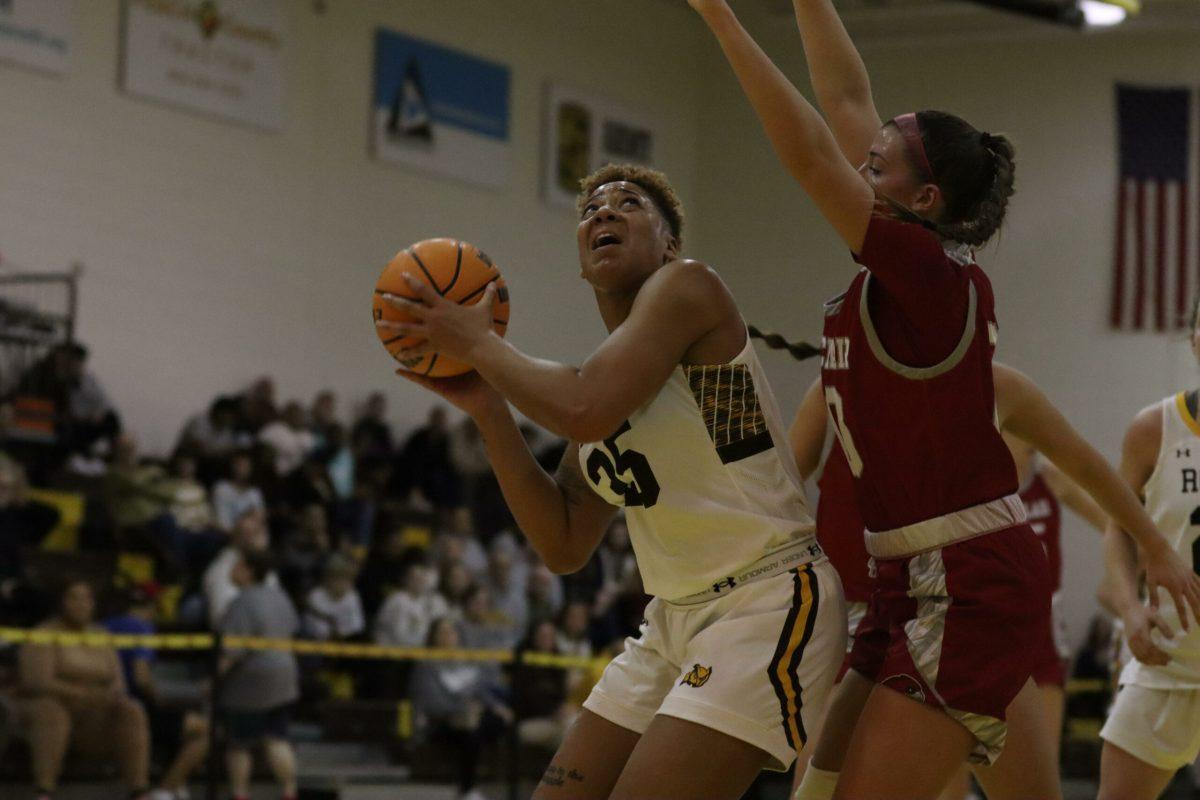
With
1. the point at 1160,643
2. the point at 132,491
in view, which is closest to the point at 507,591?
the point at 132,491

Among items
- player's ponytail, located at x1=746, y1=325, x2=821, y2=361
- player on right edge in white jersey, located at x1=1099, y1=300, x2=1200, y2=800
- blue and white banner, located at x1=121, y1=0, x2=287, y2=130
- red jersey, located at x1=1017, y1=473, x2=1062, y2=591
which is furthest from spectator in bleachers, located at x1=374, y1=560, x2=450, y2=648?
player's ponytail, located at x1=746, y1=325, x2=821, y2=361

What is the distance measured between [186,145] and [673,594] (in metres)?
11.8

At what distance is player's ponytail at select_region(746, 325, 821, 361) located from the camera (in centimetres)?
387

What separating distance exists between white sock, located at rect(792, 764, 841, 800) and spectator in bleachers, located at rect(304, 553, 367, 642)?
850cm

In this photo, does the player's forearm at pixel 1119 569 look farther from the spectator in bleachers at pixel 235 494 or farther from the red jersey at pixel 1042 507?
the spectator in bleachers at pixel 235 494

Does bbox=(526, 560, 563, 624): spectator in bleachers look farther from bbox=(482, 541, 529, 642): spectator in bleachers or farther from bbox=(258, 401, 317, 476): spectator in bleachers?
bbox=(258, 401, 317, 476): spectator in bleachers

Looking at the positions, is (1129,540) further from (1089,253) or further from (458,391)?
(1089,253)

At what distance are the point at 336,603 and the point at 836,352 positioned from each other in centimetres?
905

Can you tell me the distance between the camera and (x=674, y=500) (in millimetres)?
3287

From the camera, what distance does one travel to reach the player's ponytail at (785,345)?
387cm

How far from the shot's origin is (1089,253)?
1742cm

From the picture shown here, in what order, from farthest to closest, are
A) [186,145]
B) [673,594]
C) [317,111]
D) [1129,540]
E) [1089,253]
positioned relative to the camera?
[1089,253] → [317,111] → [186,145] → [1129,540] → [673,594]

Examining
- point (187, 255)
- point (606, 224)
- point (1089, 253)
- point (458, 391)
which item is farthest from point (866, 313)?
point (1089, 253)

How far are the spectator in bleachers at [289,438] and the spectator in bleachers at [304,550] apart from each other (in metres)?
0.70
